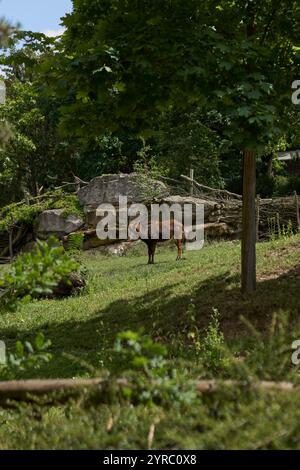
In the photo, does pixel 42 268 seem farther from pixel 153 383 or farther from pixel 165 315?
pixel 165 315

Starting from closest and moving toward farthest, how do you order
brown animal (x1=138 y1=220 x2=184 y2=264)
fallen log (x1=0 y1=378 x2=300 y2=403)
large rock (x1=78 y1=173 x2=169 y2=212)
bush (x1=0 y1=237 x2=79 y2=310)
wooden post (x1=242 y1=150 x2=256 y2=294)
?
fallen log (x1=0 y1=378 x2=300 y2=403) → bush (x1=0 y1=237 x2=79 y2=310) → wooden post (x1=242 y1=150 x2=256 y2=294) → brown animal (x1=138 y1=220 x2=184 y2=264) → large rock (x1=78 y1=173 x2=169 y2=212)

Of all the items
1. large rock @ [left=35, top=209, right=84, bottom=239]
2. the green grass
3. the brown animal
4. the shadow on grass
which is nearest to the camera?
the green grass

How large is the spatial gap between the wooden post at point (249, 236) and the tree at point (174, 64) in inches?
45.4

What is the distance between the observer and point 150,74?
861cm

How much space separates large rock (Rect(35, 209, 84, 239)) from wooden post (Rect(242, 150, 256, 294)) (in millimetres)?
15892

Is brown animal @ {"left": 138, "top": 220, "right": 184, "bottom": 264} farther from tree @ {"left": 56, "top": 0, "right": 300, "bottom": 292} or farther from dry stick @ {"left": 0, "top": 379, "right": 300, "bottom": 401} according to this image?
dry stick @ {"left": 0, "top": 379, "right": 300, "bottom": 401}

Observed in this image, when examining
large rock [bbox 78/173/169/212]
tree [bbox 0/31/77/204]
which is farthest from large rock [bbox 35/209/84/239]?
tree [bbox 0/31/77/204]

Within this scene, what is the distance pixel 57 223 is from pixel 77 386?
2294 cm

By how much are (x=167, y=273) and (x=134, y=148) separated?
19.8 m

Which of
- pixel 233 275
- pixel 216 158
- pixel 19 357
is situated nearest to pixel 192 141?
pixel 216 158

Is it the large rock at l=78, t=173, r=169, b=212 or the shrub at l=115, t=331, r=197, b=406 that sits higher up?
the large rock at l=78, t=173, r=169, b=212

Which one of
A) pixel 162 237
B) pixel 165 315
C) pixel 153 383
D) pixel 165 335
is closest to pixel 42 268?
pixel 153 383

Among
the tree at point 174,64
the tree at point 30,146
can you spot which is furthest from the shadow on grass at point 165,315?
the tree at point 30,146

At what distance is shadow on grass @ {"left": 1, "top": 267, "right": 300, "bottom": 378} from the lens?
8875mm
